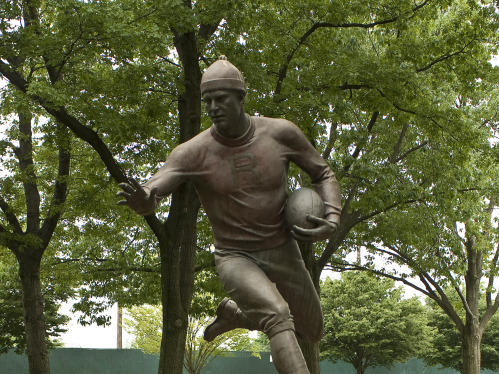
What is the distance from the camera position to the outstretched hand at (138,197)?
3870mm

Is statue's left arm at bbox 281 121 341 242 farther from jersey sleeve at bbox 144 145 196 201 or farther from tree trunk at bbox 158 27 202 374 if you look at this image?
tree trunk at bbox 158 27 202 374

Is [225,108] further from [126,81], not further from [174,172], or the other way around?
[126,81]

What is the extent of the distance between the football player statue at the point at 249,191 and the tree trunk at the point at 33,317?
12.1 m

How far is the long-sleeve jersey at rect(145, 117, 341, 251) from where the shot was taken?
14.6ft

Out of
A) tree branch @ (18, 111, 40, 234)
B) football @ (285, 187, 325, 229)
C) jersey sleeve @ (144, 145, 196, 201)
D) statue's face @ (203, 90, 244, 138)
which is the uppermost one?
tree branch @ (18, 111, 40, 234)

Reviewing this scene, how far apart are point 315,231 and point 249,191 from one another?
563 mm

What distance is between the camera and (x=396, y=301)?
29.7 meters

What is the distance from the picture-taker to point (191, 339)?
27.5 meters

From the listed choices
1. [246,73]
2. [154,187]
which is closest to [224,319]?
[154,187]

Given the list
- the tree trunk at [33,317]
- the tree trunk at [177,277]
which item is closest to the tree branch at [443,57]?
the tree trunk at [177,277]

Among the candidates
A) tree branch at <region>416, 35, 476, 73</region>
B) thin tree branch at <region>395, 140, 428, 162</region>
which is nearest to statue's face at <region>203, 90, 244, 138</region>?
tree branch at <region>416, 35, 476, 73</region>

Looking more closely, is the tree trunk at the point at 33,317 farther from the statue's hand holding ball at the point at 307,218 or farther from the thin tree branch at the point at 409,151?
the statue's hand holding ball at the point at 307,218

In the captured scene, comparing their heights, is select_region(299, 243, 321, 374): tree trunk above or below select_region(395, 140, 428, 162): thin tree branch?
below

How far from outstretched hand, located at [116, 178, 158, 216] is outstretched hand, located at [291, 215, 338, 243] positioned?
3.11 feet
